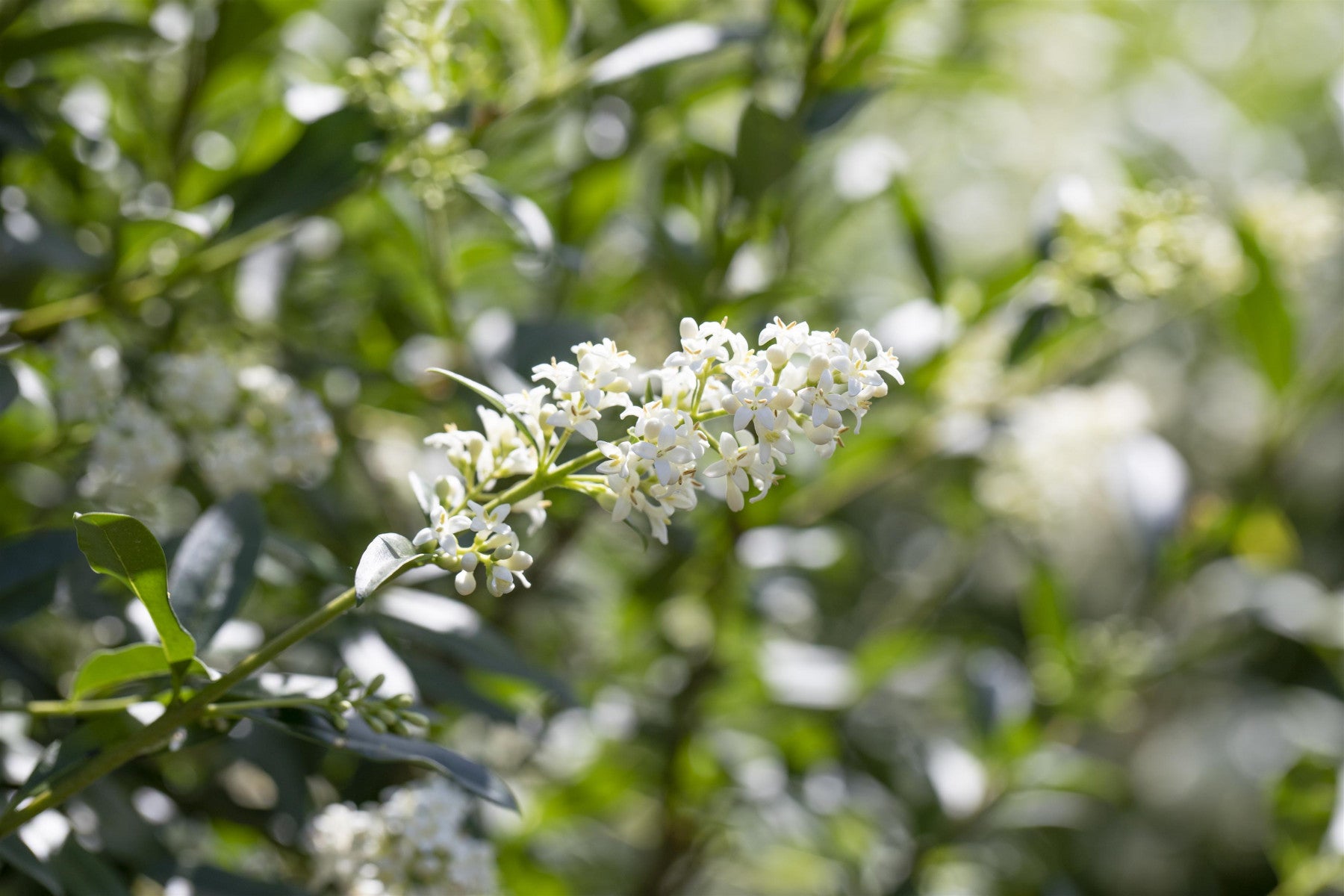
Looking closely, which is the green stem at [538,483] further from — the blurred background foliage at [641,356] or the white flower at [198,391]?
the white flower at [198,391]

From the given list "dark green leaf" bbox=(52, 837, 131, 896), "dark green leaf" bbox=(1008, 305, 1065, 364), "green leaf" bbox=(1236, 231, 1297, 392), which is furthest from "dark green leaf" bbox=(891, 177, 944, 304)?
"dark green leaf" bbox=(52, 837, 131, 896)

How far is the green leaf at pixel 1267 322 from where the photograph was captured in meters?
1.70

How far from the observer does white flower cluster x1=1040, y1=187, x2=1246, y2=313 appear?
139 cm

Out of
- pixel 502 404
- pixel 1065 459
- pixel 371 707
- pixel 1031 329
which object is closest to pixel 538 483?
pixel 502 404

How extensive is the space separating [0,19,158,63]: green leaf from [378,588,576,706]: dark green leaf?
2.37ft

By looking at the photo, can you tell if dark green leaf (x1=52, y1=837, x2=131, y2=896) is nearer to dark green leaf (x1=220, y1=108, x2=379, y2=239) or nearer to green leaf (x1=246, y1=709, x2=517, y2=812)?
green leaf (x1=246, y1=709, x2=517, y2=812)

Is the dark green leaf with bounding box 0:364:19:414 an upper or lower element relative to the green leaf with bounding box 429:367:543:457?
lower

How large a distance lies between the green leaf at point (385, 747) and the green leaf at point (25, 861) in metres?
0.18

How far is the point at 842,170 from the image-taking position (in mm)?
1714

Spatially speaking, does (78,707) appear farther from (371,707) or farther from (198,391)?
(198,391)

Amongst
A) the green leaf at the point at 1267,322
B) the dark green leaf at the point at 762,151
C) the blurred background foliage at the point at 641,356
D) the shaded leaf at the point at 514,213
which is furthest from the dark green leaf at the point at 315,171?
the green leaf at the point at 1267,322

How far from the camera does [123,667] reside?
0.85 m

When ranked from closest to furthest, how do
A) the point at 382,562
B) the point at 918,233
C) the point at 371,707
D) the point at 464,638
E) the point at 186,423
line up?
the point at 382,562
the point at 371,707
the point at 464,638
the point at 186,423
the point at 918,233

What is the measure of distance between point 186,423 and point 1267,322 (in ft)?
5.16
